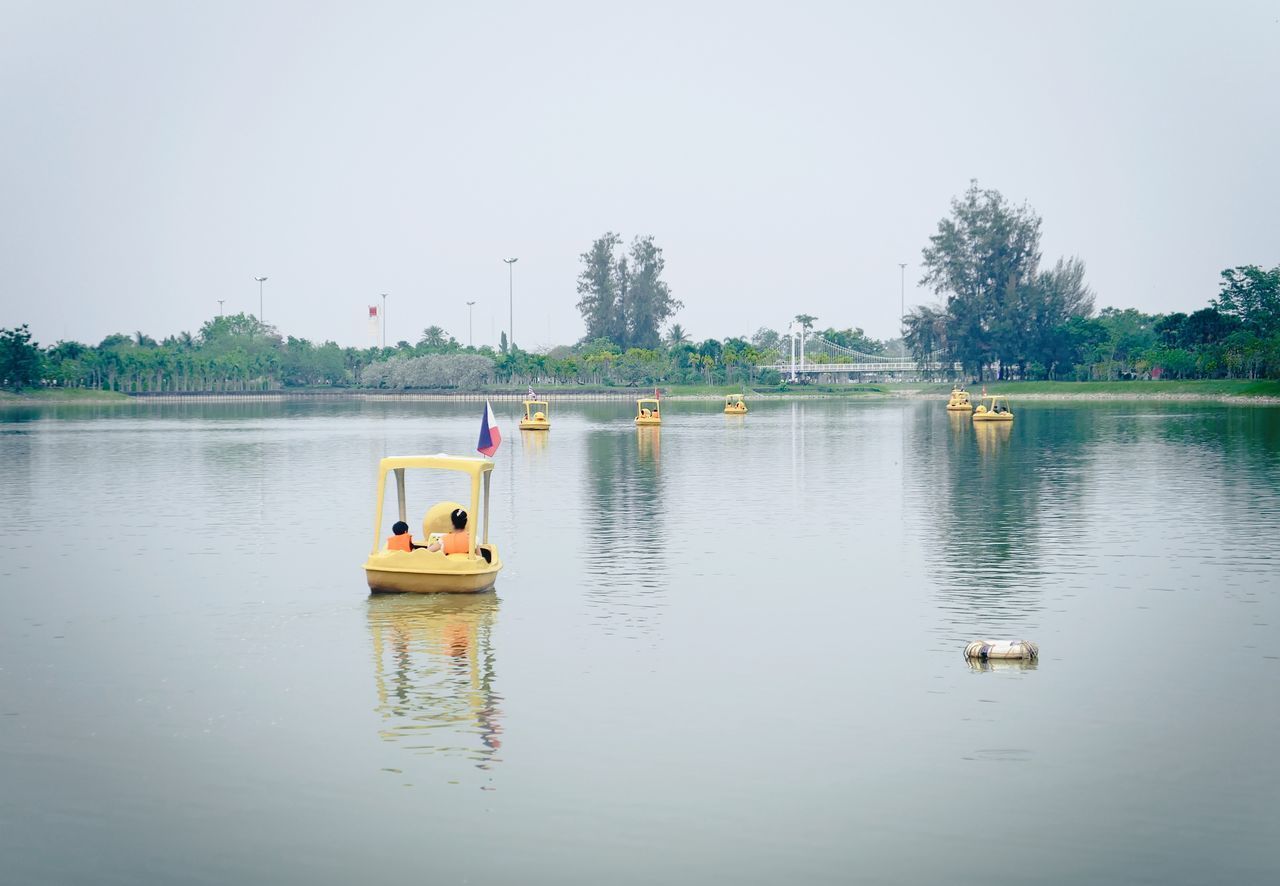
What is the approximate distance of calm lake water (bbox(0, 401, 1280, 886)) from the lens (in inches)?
565

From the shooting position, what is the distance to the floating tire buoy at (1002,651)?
22000mm

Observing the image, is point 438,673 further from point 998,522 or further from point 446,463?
point 998,522

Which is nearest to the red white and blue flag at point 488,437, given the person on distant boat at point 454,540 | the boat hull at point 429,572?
the person on distant boat at point 454,540

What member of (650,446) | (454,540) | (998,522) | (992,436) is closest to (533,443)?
(650,446)

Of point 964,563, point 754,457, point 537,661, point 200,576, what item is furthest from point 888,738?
point 754,457

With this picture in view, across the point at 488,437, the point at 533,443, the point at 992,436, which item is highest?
the point at 488,437

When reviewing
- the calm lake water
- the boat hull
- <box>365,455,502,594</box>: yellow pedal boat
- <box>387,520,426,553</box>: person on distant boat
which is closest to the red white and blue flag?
<box>365,455,502,594</box>: yellow pedal boat

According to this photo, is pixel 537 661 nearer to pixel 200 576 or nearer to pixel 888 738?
pixel 888 738

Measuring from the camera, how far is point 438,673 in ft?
71.9

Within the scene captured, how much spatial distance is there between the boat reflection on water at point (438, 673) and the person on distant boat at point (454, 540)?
98cm

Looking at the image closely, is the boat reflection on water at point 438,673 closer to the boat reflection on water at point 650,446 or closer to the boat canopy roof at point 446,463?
the boat canopy roof at point 446,463

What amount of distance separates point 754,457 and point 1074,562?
39811 mm

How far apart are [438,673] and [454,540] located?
21.4 ft

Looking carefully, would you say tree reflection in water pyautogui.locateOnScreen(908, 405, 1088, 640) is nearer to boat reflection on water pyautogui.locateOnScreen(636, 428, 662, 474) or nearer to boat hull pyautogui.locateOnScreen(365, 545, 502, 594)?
boat hull pyautogui.locateOnScreen(365, 545, 502, 594)
